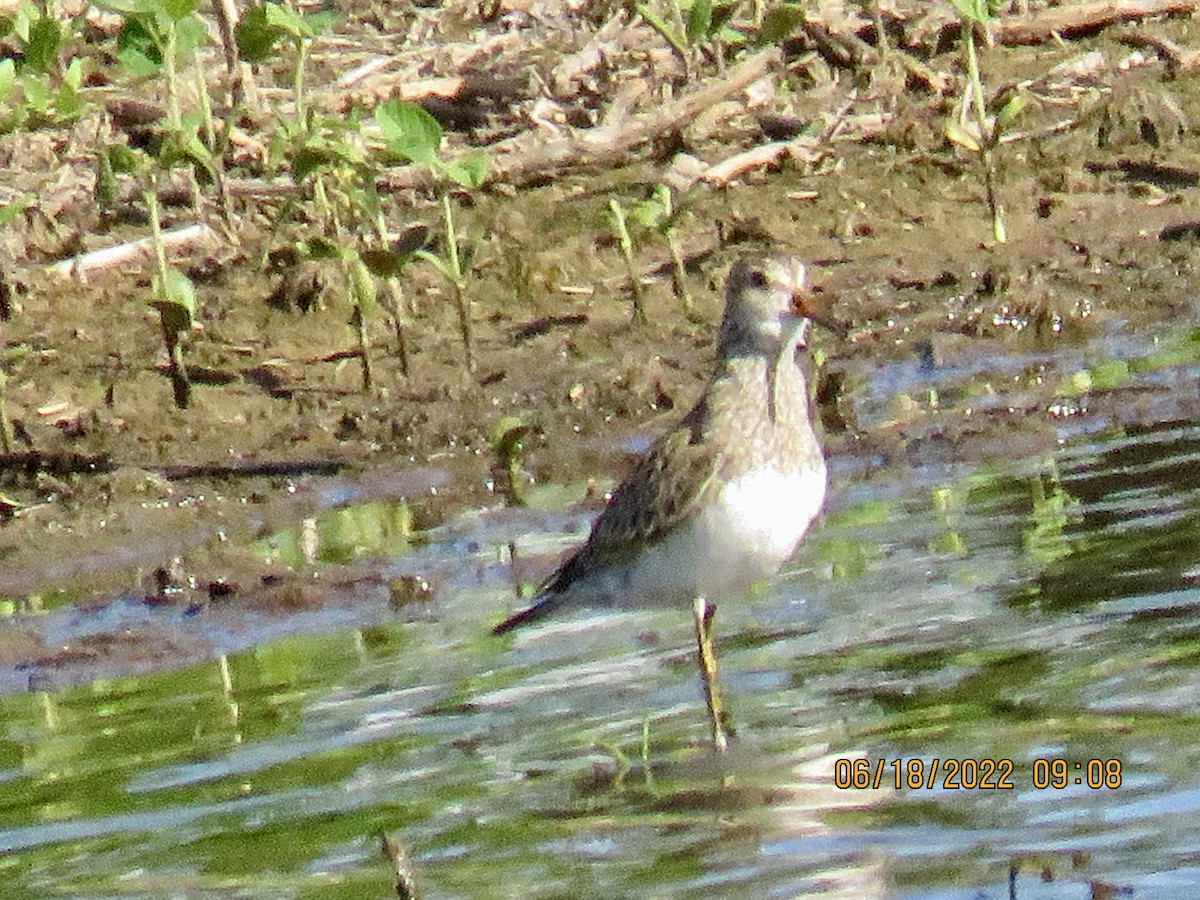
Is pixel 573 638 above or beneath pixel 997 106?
beneath

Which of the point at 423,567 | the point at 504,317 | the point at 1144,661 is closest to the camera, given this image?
the point at 1144,661

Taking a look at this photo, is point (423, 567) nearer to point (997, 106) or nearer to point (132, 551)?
point (132, 551)

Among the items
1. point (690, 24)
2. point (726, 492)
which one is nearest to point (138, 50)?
point (690, 24)

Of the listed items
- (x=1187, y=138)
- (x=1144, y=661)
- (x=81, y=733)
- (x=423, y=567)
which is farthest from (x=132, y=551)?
(x=1187, y=138)

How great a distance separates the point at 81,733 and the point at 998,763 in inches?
92.1

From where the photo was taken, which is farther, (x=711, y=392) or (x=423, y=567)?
(x=423, y=567)

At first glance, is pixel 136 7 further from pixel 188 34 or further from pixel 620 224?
pixel 620 224

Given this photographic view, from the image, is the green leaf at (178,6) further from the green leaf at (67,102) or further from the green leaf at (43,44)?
the green leaf at (43,44)

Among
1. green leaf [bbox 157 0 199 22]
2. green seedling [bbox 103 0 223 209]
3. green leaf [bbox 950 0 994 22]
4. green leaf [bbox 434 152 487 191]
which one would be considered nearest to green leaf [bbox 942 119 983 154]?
green leaf [bbox 950 0 994 22]

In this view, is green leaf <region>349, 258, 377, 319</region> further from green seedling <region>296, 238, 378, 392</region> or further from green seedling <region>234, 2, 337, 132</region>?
green seedling <region>234, 2, 337, 132</region>

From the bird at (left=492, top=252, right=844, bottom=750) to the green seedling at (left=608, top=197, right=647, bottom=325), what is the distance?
2528 millimetres

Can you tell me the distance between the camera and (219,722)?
21.4 feet

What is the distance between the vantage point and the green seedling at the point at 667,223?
368 inches

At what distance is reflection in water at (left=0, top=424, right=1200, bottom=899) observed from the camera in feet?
17.1
